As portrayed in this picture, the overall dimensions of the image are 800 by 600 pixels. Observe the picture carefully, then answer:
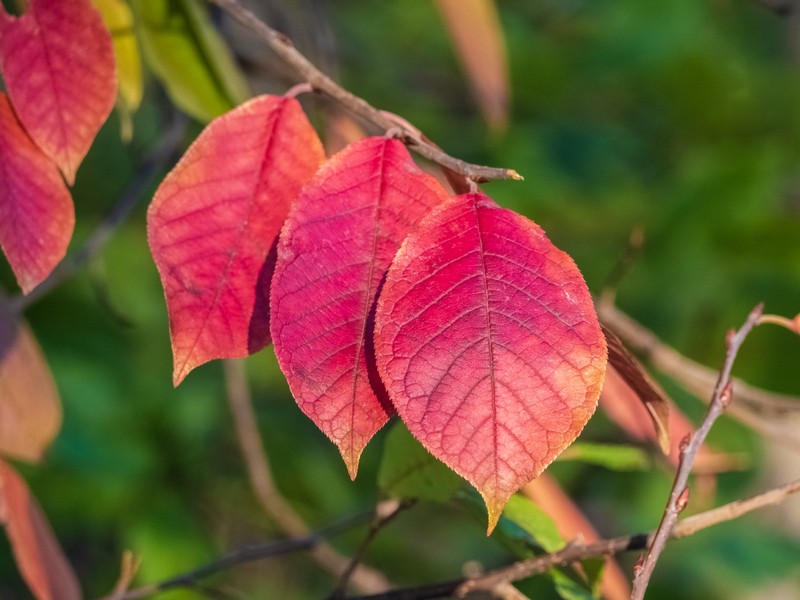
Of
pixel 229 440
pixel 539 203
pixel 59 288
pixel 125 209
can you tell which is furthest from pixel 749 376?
pixel 59 288

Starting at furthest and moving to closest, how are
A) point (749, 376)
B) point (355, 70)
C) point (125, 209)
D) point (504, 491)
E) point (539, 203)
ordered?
point (355, 70) → point (539, 203) → point (749, 376) → point (125, 209) → point (504, 491)

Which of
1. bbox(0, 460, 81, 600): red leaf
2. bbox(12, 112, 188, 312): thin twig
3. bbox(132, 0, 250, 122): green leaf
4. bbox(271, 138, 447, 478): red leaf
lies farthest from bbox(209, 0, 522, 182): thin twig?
bbox(12, 112, 188, 312): thin twig

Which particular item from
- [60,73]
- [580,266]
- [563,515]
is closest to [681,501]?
[563,515]

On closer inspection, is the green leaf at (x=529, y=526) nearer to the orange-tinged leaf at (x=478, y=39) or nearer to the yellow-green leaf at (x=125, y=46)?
the yellow-green leaf at (x=125, y=46)

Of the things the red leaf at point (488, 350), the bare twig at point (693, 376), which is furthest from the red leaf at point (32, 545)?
the bare twig at point (693, 376)

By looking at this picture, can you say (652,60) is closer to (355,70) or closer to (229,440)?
(355,70)

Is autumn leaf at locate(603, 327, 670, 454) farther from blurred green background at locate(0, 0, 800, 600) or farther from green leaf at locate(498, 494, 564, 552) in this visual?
blurred green background at locate(0, 0, 800, 600)

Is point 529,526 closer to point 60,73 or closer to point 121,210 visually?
point 60,73
